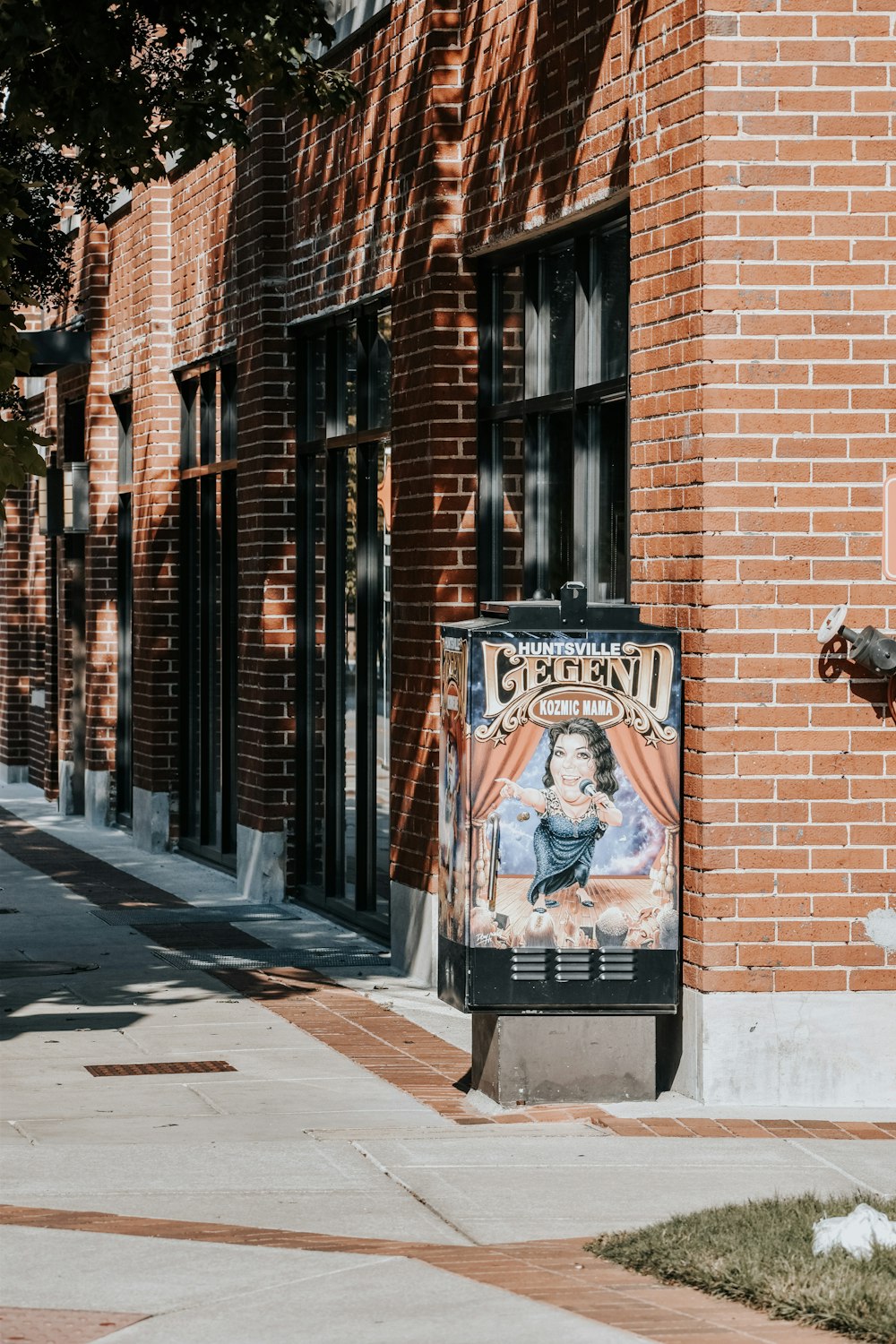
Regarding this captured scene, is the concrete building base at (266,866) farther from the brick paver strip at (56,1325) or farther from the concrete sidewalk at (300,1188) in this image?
the brick paver strip at (56,1325)

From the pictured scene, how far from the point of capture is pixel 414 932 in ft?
42.1

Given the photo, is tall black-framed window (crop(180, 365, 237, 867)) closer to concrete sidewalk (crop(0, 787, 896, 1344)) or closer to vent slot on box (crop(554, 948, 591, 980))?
concrete sidewalk (crop(0, 787, 896, 1344))

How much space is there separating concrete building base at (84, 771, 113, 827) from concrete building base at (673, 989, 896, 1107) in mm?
14260

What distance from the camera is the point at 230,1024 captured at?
11.3 m

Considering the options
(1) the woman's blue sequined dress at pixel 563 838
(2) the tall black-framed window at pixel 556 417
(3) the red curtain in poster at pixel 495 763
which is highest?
(2) the tall black-framed window at pixel 556 417

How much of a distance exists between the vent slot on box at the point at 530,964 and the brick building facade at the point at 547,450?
0.64m

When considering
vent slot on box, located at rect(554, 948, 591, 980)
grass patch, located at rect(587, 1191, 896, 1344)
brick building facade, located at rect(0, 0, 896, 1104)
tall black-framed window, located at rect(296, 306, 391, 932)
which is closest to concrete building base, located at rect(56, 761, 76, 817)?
brick building facade, located at rect(0, 0, 896, 1104)

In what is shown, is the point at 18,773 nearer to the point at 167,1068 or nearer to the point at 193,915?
the point at 193,915

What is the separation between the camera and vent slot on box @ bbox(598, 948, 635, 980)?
903 centimetres

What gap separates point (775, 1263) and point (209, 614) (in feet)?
42.7

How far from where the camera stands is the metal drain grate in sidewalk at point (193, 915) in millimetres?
15414

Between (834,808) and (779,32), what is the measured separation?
3.13 meters

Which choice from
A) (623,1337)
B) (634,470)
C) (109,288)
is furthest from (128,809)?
(623,1337)

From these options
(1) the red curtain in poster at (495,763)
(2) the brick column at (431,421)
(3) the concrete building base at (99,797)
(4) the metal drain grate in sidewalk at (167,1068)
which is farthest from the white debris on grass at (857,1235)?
(3) the concrete building base at (99,797)
